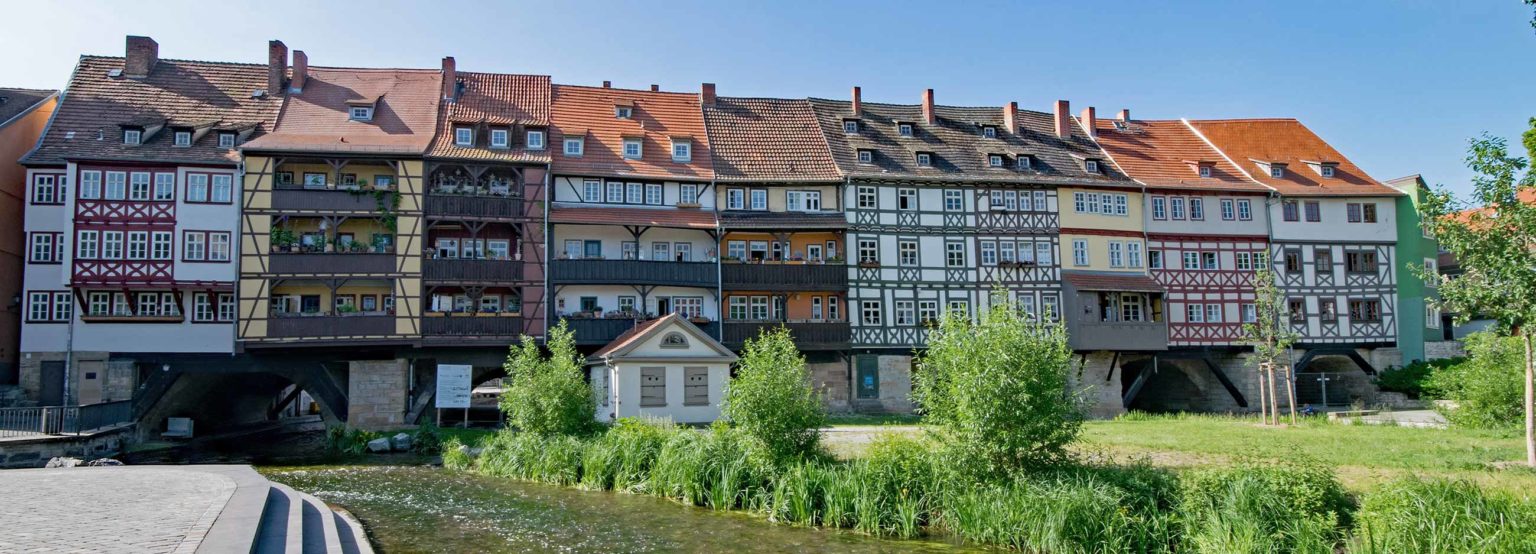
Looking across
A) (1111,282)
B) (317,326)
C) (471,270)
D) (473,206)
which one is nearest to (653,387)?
(471,270)

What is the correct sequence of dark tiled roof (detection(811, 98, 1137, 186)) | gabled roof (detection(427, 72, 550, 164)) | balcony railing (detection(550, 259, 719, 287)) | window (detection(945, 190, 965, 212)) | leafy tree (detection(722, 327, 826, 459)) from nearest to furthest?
1. leafy tree (detection(722, 327, 826, 459))
2. balcony railing (detection(550, 259, 719, 287))
3. gabled roof (detection(427, 72, 550, 164))
4. window (detection(945, 190, 965, 212))
5. dark tiled roof (detection(811, 98, 1137, 186))

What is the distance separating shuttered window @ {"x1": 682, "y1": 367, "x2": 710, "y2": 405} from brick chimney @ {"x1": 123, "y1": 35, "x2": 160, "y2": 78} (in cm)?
2330

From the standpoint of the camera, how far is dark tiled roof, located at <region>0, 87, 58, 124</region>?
3525 centimetres

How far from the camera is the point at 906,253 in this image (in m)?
37.0

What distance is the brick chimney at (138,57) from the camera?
116ft

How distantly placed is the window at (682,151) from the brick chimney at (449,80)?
878cm

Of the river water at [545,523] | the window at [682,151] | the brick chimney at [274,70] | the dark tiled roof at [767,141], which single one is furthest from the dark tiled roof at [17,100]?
the dark tiled roof at [767,141]

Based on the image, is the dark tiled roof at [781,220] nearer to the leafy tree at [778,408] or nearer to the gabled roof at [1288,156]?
the leafy tree at [778,408]

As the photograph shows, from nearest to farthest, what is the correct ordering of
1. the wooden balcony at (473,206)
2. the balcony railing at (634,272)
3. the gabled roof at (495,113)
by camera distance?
the wooden balcony at (473,206)
the balcony railing at (634,272)
the gabled roof at (495,113)

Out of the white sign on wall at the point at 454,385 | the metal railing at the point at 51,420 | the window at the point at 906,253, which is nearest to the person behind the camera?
the metal railing at the point at 51,420

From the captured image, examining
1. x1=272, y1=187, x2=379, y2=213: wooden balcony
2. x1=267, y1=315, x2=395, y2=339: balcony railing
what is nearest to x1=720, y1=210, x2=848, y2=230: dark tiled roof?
x1=272, y1=187, x2=379, y2=213: wooden balcony

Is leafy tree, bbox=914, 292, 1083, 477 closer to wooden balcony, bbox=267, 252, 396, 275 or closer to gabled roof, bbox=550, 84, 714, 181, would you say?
gabled roof, bbox=550, 84, 714, 181

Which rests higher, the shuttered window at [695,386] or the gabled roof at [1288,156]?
the gabled roof at [1288,156]

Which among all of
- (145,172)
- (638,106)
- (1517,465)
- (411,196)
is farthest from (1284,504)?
(145,172)
